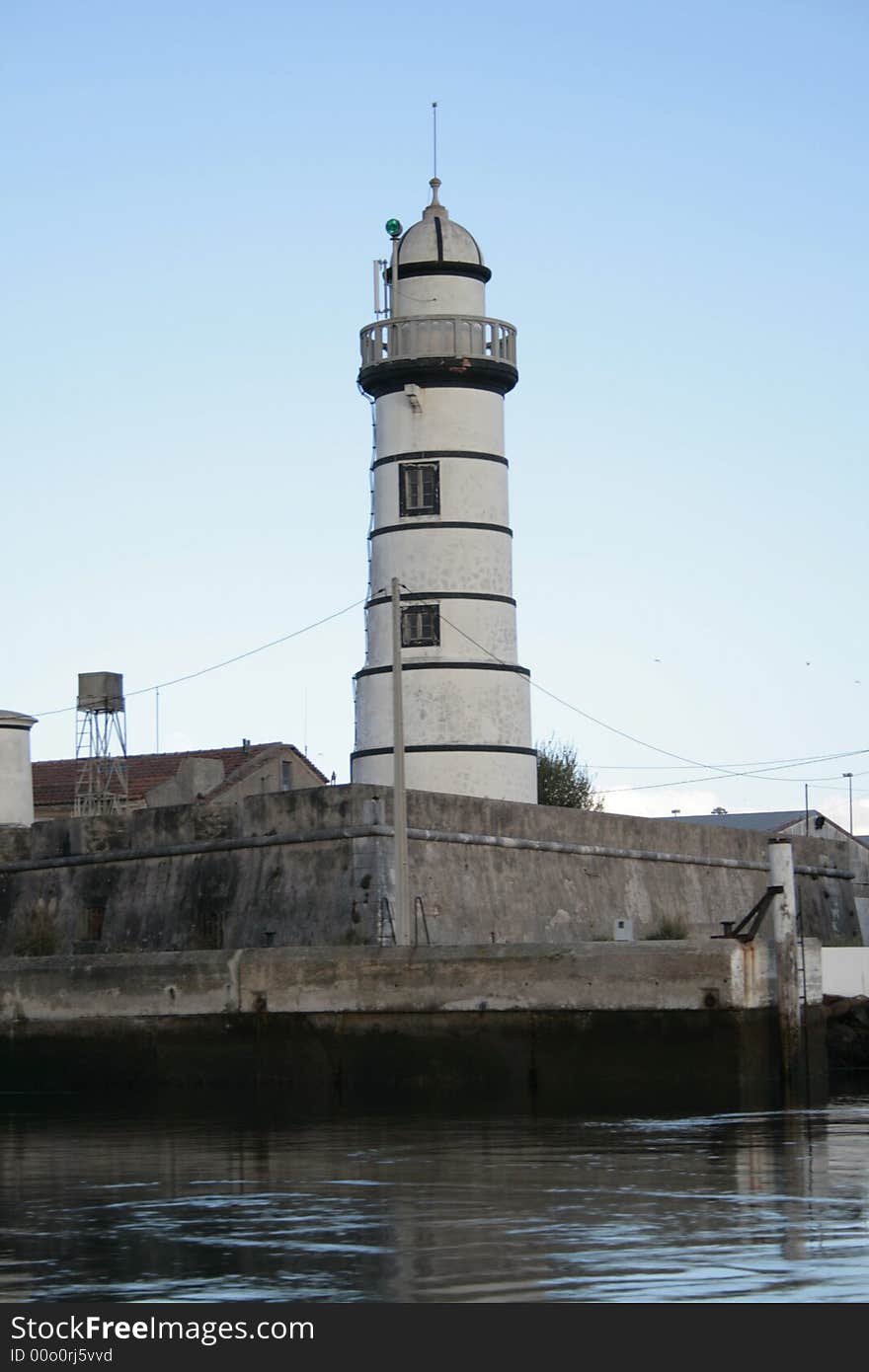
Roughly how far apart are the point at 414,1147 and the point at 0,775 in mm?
19070

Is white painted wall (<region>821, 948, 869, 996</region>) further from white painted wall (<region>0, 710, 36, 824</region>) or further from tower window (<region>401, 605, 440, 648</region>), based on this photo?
white painted wall (<region>0, 710, 36, 824</region>)

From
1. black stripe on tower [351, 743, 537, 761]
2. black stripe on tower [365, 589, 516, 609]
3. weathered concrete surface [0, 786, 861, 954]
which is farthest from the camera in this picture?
black stripe on tower [365, 589, 516, 609]

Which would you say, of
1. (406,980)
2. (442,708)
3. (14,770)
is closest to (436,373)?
(442,708)

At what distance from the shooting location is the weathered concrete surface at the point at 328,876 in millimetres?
27828

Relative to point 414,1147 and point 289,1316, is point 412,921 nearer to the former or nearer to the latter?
point 414,1147

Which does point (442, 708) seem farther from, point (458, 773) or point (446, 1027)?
point (446, 1027)

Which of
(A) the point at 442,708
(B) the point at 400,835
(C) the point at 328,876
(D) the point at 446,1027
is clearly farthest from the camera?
(A) the point at 442,708

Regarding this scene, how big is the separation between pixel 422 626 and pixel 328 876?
8006 mm

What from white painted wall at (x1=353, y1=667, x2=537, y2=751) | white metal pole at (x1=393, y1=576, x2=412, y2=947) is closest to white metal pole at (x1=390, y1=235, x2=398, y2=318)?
white painted wall at (x1=353, y1=667, x2=537, y2=751)

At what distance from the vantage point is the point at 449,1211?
42.1 feet

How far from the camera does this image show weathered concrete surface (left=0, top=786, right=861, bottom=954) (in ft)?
91.3

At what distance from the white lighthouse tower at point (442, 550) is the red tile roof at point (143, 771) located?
16.1 meters

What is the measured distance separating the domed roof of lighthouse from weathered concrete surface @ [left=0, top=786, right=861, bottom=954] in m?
10.8

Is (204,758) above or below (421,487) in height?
below
